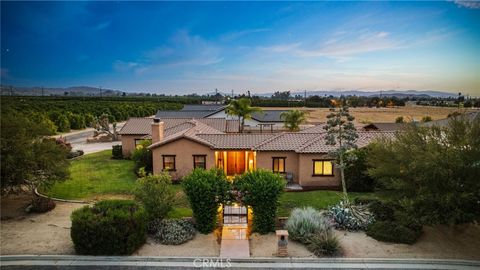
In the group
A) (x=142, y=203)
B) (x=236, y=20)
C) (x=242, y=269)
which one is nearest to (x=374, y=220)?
(x=242, y=269)

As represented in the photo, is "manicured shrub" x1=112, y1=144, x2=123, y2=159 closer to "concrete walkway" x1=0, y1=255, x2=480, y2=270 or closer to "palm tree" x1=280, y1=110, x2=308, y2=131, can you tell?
"concrete walkway" x1=0, y1=255, x2=480, y2=270

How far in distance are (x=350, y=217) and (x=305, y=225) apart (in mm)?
3133

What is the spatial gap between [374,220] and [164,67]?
139ft

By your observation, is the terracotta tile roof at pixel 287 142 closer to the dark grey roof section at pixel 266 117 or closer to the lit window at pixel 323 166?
the lit window at pixel 323 166

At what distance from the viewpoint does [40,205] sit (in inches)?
781

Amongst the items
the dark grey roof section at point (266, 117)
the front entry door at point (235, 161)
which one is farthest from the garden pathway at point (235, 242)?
the dark grey roof section at point (266, 117)

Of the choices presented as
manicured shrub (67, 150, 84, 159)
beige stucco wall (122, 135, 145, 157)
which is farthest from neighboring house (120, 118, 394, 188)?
manicured shrub (67, 150, 84, 159)

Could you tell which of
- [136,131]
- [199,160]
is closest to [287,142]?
[199,160]

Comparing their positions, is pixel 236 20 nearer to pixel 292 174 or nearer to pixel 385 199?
pixel 292 174

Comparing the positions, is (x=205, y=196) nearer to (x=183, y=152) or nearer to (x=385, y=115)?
(x=183, y=152)

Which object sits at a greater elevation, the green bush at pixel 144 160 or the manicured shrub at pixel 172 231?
the green bush at pixel 144 160

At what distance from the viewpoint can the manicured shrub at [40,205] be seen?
64.8 ft

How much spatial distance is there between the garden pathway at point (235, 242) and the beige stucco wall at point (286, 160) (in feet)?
30.8

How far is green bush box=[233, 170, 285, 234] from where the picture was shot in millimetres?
16844
